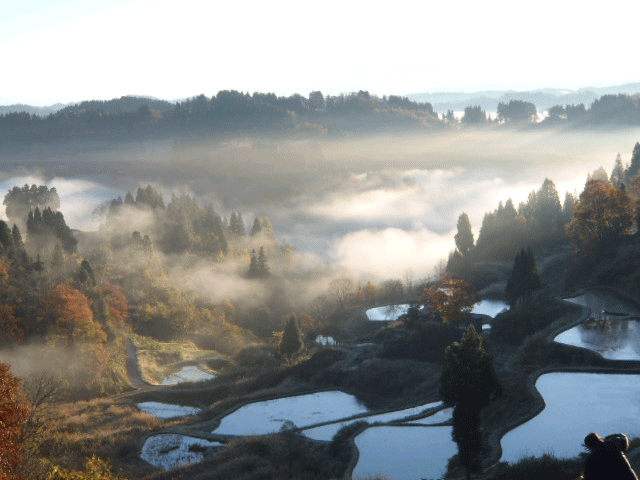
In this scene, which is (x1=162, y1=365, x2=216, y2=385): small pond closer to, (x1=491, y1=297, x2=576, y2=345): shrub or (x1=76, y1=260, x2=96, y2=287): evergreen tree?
(x1=76, y1=260, x2=96, y2=287): evergreen tree

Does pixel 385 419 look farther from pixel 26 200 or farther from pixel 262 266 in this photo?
pixel 26 200

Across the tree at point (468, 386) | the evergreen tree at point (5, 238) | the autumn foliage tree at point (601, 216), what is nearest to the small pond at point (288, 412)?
the tree at point (468, 386)

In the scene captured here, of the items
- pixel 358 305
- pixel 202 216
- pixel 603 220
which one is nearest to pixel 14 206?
pixel 202 216

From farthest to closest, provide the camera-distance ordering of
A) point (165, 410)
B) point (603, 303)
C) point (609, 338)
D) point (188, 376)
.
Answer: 1. point (188, 376)
2. point (165, 410)
3. point (603, 303)
4. point (609, 338)

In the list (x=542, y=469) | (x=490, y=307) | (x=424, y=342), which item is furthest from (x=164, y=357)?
(x=542, y=469)

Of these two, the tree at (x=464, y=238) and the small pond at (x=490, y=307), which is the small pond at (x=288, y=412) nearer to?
the small pond at (x=490, y=307)

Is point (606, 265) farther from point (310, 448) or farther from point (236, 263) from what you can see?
point (236, 263)
